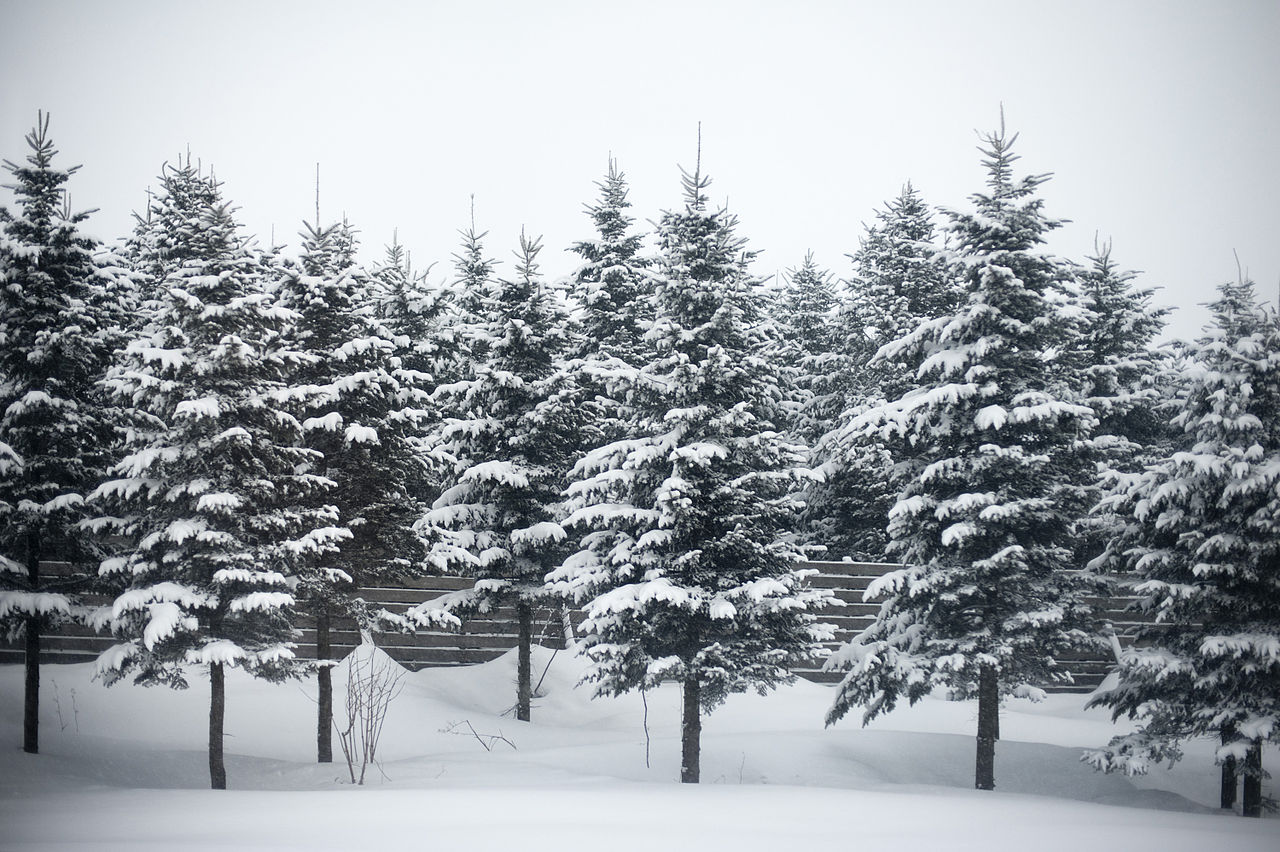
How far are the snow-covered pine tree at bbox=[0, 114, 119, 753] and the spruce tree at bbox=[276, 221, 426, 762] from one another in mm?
3327

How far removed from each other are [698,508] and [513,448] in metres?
6.25

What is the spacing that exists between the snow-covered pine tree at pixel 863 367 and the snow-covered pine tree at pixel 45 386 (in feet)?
54.1

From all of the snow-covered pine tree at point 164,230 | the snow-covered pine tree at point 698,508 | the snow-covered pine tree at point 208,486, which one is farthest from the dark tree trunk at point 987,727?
the snow-covered pine tree at point 164,230

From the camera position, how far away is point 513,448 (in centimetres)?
1936

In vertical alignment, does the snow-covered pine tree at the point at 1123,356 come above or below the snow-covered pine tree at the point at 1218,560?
above

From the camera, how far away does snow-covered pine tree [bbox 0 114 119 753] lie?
14938mm

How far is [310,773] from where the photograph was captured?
15.3 meters

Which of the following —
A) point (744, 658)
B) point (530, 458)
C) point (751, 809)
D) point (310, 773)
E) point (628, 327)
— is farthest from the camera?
point (628, 327)

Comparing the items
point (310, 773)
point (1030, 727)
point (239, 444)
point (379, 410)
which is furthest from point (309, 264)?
point (1030, 727)

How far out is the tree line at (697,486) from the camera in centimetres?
1284

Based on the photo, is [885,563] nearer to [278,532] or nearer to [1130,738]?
[1130,738]

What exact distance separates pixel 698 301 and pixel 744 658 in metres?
5.82

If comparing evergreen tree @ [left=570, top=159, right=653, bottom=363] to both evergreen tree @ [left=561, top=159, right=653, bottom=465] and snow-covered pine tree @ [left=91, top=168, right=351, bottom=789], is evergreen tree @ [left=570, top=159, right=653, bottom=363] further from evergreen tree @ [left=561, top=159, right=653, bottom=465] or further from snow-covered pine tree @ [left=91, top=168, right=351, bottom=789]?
snow-covered pine tree @ [left=91, top=168, right=351, bottom=789]

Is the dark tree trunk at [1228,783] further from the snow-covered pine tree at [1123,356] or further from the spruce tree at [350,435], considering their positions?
the spruce tree at [350,435]
